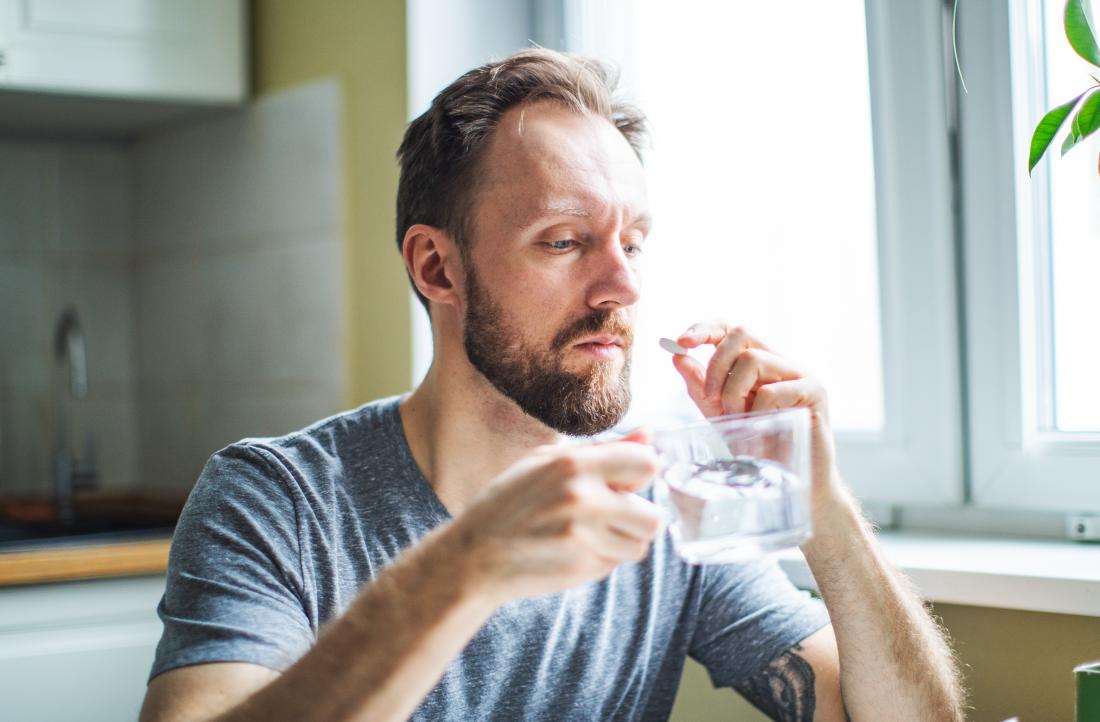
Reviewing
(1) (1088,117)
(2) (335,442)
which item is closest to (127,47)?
(2) (335,442)

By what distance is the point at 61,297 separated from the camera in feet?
8.65

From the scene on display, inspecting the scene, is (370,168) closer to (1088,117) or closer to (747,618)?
(747,618)

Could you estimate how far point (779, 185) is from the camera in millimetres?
1688

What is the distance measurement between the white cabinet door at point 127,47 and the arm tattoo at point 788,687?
62.9 inches

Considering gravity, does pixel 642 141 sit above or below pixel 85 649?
above

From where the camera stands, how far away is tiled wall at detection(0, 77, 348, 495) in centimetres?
218

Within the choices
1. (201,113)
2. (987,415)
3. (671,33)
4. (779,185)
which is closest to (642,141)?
(779,185)

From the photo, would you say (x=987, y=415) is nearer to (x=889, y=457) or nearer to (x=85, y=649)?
(x=889, y=457)

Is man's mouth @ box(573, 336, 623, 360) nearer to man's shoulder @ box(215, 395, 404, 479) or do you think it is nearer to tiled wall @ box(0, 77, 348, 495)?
man's shoulder @ box(215, 395, 404, 479)

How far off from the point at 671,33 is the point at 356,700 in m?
1.34

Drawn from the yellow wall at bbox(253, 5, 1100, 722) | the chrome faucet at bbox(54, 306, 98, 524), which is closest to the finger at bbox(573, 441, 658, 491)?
the yellow wall at bbox(253, 5, 1100, 722)

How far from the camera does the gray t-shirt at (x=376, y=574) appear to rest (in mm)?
1064

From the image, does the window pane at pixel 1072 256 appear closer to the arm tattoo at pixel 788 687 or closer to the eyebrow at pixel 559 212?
the arm tattoo at pixel 788 687

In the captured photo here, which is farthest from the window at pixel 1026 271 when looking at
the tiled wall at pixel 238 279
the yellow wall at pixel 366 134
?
the tiled wall at pixel 238 279
